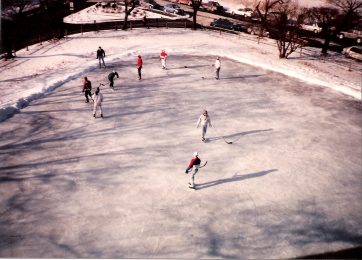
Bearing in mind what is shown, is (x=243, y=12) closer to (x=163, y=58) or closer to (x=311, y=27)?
(x=311, y=27)

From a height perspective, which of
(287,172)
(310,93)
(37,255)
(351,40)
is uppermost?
(351,40)

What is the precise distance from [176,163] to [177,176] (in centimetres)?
81

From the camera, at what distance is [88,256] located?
819 cm

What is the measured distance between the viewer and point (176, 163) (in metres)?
11.9

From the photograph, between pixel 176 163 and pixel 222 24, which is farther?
pixel 222 24

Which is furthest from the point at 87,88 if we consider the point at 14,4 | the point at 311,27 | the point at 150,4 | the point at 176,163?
the point at 150,4

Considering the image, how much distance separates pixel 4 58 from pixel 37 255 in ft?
56.5

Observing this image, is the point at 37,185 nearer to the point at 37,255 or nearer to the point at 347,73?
the point at 37,255

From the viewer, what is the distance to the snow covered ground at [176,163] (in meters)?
8.83

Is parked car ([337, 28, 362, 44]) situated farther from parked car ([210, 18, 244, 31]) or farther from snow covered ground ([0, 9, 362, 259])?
snow covered ground ([0, 9, 362, 259])

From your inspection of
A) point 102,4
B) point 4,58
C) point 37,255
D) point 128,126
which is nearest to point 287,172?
point 128,126

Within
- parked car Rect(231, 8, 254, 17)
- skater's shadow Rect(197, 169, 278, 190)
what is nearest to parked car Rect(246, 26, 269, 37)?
parked car Rect(231, 8, 254, 17)

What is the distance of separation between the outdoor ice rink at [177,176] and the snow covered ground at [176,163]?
0.14 feet

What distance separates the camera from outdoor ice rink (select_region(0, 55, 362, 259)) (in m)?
8.74
